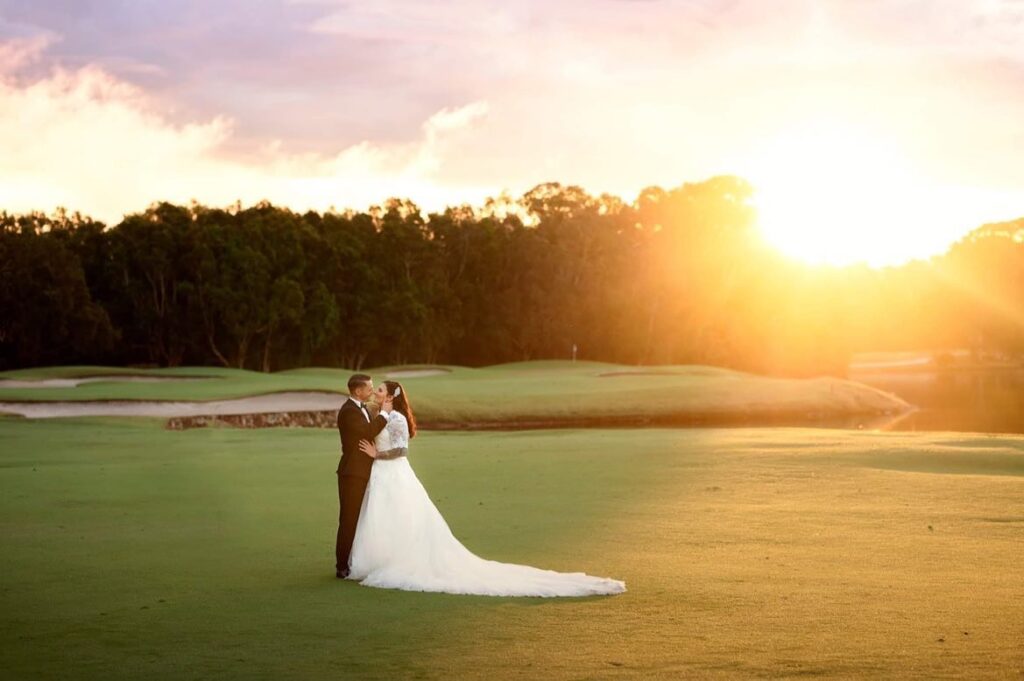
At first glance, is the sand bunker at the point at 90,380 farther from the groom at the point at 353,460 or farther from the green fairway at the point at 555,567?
the groom at the point at 353,460

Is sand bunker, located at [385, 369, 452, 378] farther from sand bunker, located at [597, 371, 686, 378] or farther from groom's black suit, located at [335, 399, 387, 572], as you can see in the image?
groom's black suit, located at [335, 399, 387, 572]

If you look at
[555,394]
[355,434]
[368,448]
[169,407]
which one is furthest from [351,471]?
[555,394]

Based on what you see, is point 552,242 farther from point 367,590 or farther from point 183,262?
point 367,590

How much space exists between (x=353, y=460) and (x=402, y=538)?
3.46 feet

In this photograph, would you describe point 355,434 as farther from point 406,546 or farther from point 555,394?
point 555,394

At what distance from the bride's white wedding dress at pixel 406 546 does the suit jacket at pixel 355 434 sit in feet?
0.38

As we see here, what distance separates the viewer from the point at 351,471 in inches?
547

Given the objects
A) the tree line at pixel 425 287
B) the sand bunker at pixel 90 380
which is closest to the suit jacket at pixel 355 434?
the sand bunker at pixel 90 380

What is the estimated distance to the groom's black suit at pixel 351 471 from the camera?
45.2ft

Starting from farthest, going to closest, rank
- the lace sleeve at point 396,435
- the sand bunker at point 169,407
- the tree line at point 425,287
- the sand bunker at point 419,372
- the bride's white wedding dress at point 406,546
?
the tree line at point 425,287 → the sand bunker at point 419,372 → the sand bunker at point 169,407 → the lace sleeve at point 396,435 → the bride's white wedding dress at point 406,546

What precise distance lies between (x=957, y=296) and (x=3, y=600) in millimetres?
134112

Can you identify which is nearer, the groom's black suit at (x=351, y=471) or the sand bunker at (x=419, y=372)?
the groom's black suit at (x=351, y=471)

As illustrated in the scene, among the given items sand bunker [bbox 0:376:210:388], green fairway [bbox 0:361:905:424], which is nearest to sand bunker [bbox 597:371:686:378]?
green fairway [bbox 0:361:905:424]

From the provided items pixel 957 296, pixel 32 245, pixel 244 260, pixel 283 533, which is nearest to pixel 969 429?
pixel 283 533
